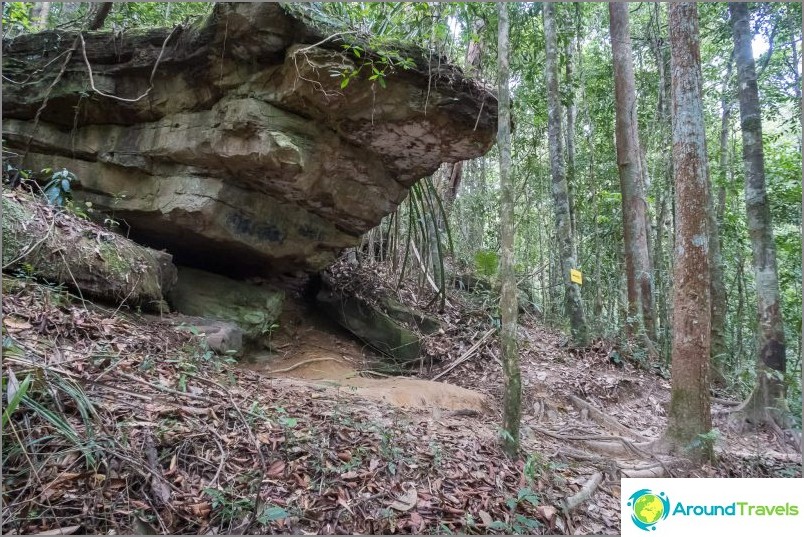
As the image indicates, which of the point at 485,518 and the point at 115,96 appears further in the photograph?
the point at 115,96

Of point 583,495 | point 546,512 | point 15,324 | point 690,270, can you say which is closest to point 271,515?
point 546,512

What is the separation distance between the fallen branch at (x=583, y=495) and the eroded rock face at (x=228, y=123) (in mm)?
4203

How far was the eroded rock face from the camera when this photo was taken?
211 inches

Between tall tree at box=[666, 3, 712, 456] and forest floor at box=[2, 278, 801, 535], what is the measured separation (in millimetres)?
514

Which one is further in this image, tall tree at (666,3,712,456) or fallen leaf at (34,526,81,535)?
tall tree at (666,3,712,456)

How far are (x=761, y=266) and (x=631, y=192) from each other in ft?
9.80

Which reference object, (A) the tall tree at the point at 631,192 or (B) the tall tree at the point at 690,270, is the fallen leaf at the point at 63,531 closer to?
(B) the tall tree at the point at 690,270

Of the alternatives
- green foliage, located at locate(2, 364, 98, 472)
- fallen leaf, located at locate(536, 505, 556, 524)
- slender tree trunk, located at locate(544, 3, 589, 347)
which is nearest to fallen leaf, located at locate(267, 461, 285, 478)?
green foliage, located at locate(2, 364, 98, 472)

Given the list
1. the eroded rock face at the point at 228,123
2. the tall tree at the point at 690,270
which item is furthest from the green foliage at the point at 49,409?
the tall tree at the point at 690,270

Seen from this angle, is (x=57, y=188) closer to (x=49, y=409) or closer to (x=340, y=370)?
(x=49, y=409)

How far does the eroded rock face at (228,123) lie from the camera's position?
537 cm

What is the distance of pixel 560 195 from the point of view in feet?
27.1

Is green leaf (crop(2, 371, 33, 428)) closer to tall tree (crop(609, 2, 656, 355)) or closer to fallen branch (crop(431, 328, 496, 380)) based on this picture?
fallen branch (crop(431, 328, 496, 380))

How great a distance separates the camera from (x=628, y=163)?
8.63m
